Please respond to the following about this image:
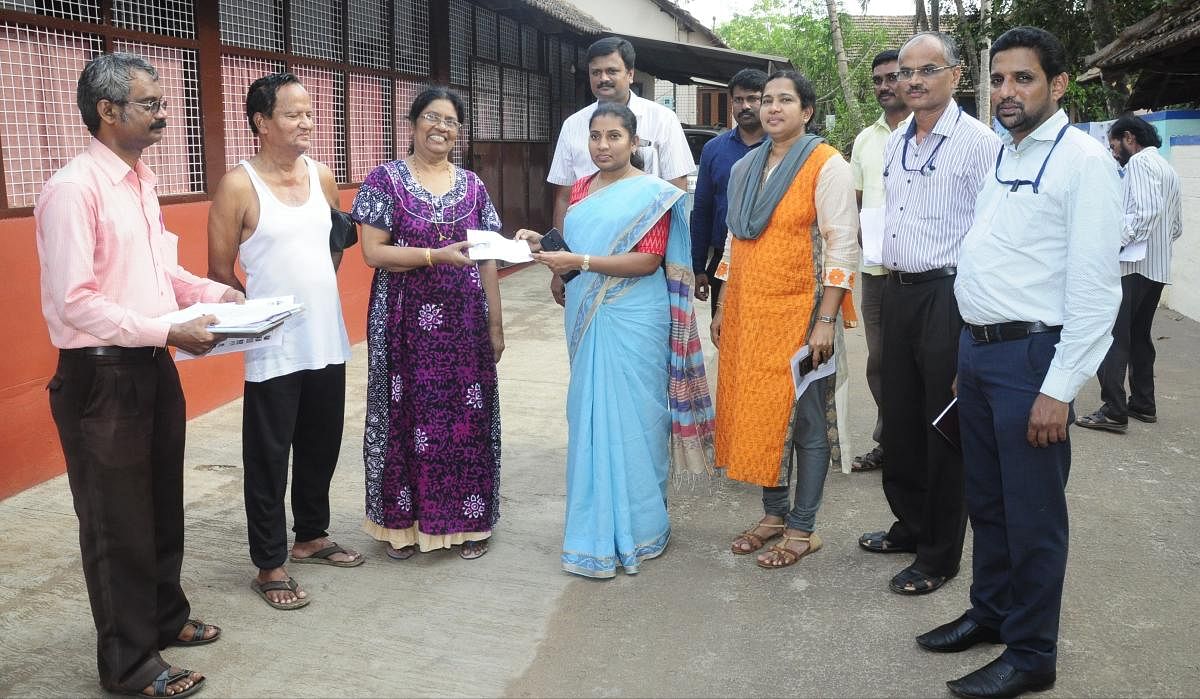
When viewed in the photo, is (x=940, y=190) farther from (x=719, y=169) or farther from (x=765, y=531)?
(x=719, y=169)

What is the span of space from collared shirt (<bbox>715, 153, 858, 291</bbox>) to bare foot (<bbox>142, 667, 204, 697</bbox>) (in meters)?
2.45

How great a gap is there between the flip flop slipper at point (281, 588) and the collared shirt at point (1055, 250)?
2385 mm

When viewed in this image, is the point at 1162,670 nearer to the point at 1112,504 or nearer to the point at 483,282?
the point at 1112,504

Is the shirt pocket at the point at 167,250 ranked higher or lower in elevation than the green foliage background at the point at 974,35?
lower

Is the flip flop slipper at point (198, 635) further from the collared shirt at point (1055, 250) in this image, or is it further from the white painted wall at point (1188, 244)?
the white painted wall at point (1188, 244)

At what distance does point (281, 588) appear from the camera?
3.47 metres

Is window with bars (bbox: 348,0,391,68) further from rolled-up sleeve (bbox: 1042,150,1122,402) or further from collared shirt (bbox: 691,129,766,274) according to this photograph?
rolled-up sleeve (bbox: 1042,150,1122,402)

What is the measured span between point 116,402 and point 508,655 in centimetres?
139

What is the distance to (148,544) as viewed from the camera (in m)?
2.83

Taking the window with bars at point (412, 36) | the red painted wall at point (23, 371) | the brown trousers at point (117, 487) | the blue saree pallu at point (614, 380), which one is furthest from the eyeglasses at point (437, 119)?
the window with bars at point (412, 36)

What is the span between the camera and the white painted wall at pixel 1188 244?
31.3ft

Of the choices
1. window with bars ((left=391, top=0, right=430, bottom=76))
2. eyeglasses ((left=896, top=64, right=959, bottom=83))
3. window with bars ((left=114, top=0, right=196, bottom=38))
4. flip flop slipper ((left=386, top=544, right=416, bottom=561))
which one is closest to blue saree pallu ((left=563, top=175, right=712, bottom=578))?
flip flop slipper ((left=386, top=544, right=416, bottom=561))

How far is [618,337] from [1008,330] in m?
1.42

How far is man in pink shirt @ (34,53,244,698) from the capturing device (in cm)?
261
